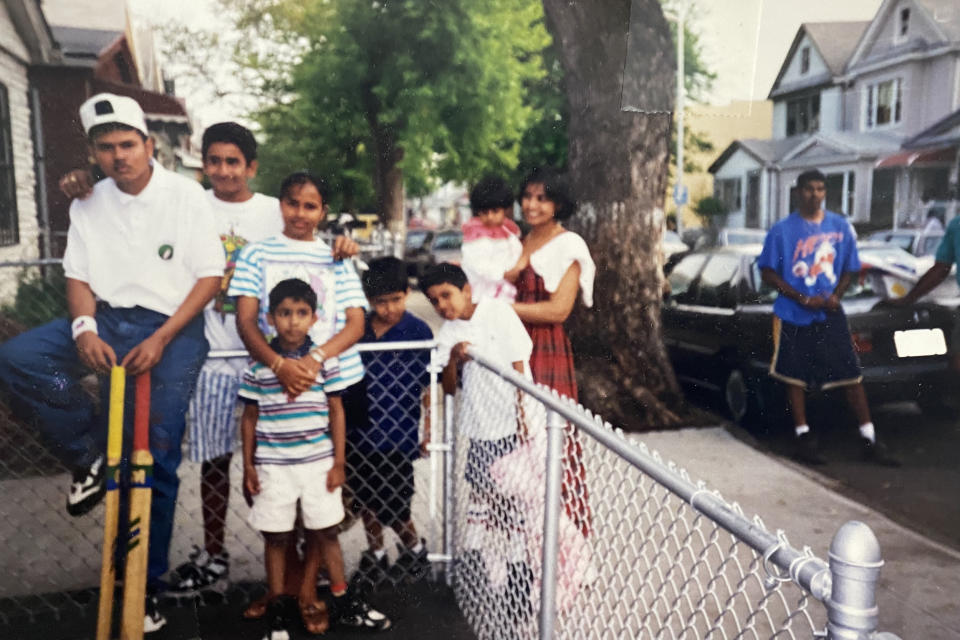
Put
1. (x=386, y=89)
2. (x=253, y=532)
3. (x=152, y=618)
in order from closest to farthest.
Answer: (x=152, y=618) < (x=253, y=532) < (x=386, y=89)

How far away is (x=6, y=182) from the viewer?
3.27 meters

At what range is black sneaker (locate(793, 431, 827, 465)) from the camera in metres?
4.64

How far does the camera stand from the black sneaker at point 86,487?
3.04 metres

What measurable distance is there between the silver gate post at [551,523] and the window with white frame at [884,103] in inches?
123

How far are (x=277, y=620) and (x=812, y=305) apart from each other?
3.28 meters

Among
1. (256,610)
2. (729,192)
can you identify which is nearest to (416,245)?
(729,192)

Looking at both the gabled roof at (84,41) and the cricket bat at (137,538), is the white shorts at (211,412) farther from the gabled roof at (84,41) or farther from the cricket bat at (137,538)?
the gabled roof at (84,41)

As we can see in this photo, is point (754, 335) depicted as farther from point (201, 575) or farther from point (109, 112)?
point (109, 112)

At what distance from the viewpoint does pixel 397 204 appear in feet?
14.3

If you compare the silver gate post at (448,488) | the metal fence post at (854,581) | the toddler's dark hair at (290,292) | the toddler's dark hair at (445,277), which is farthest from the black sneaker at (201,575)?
the metal fence post at (854,581)

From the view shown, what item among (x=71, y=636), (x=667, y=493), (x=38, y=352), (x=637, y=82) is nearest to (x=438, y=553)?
(x=71, y=636)

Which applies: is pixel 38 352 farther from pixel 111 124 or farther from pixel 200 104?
pixel 200 104

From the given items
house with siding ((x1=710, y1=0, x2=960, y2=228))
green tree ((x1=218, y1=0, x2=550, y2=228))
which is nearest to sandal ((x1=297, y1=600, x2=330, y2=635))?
green tree ((x1=218, y1=0, x2=550, y2=228))

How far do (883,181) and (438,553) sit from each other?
310 centimetres
